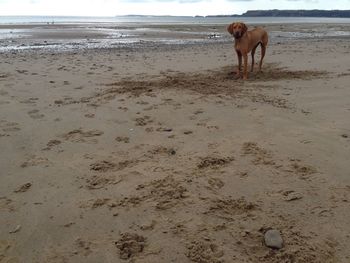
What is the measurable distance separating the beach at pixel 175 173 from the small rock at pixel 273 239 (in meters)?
0.03

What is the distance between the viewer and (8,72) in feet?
28.1

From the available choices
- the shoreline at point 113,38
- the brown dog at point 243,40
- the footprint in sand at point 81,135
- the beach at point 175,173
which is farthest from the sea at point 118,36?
the footprint in sand at point 81,135

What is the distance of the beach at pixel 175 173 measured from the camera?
8.36ft

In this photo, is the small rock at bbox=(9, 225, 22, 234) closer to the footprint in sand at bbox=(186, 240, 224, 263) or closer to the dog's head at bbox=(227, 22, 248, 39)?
the footprint in sand at bbox=(186, 240, 224, 263)

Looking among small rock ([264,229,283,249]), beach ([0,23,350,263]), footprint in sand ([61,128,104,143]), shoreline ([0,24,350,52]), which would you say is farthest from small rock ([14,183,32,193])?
shoreline ([0,24,350,52])

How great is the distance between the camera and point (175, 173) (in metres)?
3.50

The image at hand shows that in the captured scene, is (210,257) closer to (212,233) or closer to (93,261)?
(212,233)

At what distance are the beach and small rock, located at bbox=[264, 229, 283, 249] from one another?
3 centimetres

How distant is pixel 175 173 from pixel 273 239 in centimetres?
120

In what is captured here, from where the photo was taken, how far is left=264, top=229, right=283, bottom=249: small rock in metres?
2.49

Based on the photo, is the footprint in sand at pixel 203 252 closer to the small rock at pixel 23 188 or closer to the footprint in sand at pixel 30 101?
the small rock at pixel 23 188

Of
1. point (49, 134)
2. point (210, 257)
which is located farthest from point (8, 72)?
point (210, 257)

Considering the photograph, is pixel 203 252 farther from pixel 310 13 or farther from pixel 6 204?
pixel 310 13

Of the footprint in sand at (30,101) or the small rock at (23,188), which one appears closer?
the small rock at (23,188)
